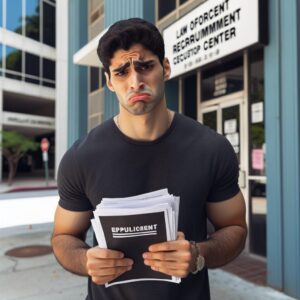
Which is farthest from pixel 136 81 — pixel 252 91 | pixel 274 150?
pixel 252 91

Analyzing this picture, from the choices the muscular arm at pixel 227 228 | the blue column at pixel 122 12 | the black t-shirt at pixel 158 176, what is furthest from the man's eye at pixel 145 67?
the blue column at pixel 122 12

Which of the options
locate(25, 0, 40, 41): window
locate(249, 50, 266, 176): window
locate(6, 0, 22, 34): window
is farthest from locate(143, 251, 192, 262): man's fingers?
locate(25, 0, 40, 41): window

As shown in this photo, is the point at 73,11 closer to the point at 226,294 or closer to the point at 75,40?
the point at 75,40

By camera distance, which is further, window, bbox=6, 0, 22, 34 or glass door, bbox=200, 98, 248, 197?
window, bbox=6, 0, 22, 34

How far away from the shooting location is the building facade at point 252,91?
14.4ft

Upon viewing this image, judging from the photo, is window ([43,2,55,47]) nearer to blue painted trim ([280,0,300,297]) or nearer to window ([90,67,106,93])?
window ([90,67,106,93])

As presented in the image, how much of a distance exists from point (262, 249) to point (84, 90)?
7068 mm

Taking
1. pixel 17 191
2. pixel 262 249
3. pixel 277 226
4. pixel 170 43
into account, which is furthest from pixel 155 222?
pixel 17 191

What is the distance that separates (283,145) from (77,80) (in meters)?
7.65

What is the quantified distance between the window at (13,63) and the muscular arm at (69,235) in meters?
26.3

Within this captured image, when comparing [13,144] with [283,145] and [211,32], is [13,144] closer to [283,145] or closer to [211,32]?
[211,32]

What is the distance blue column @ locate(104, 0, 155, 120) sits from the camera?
731 centimetres

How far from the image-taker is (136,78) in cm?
166

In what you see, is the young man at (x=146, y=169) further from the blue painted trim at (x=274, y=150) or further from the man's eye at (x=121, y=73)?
the blue painted trim at (x=274, y=150)
